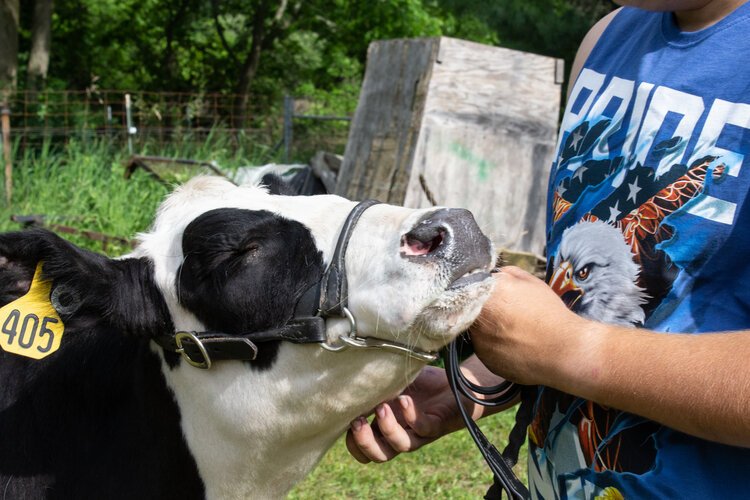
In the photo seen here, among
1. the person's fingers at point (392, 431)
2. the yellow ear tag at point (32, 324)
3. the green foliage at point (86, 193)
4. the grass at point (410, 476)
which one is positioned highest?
the yellow ear tag at point (32, 324)

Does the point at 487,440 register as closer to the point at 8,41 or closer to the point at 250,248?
the point at 250,248

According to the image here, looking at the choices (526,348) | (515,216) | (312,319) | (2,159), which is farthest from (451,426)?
(2,159)

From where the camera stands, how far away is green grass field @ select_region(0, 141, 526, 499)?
426 cm

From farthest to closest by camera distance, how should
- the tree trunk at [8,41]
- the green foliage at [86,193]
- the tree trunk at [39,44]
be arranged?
the tree trunk at [39,44] < the tree trunk at [8,41] < the green foliage at [86,193]

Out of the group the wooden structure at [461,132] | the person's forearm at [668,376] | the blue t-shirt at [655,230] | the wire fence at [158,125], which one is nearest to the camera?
the person's forearm at [668,376]

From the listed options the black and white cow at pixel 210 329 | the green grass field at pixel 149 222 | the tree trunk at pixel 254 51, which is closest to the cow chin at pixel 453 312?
the black and white cow at pixel 210 329

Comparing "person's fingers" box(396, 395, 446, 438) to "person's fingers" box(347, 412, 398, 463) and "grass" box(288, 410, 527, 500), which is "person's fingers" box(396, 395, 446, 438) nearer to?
"person's fingers" box(347, 412, 398, 463)

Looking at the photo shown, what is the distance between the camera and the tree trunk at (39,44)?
48.3 feet

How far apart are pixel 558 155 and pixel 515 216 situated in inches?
179

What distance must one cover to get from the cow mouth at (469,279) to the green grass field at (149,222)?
236 centimetres

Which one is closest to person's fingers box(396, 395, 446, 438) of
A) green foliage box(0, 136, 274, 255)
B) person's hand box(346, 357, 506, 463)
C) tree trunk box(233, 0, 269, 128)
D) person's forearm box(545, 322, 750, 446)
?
person's hand box(346, 357, 506, 463)

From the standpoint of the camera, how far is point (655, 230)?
148 centimetres

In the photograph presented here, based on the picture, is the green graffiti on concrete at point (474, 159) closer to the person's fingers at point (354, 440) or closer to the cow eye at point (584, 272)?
the person's fingers at point (354, 440)

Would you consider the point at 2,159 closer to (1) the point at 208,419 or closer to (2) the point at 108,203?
(2) the point at 108,203
